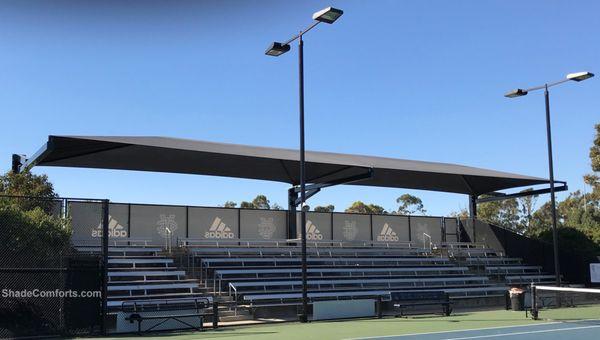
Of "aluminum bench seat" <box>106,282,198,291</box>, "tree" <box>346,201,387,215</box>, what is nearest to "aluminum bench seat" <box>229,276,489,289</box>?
"aluminum bench seat" <box>106,282,198,291</box>

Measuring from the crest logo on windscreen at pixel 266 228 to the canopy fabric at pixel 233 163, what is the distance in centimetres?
221

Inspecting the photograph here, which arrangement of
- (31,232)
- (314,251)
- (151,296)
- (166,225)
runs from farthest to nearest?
(314,251) < (166,225) < (151,296) < (31,232)

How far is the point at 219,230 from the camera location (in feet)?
96.8

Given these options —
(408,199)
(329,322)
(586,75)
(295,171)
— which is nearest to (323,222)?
(295,171)

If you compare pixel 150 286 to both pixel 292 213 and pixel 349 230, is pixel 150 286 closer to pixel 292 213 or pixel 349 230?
pixel 292 213

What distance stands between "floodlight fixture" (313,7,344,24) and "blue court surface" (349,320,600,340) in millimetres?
8939

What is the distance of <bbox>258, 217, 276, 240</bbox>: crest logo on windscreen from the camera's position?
30906 millimetres

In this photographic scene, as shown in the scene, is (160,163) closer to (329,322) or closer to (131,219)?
(131,219)

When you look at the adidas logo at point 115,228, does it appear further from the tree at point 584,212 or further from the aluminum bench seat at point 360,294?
the tree at point 584,212

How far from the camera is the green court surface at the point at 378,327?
663 inches

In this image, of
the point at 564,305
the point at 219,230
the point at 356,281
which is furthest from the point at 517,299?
the point at 219,230

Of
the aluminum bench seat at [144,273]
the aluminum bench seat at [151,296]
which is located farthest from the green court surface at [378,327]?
the aluminum bench seat at [144,273]

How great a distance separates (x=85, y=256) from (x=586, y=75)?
19.6 metres

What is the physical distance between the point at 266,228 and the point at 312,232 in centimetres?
258
